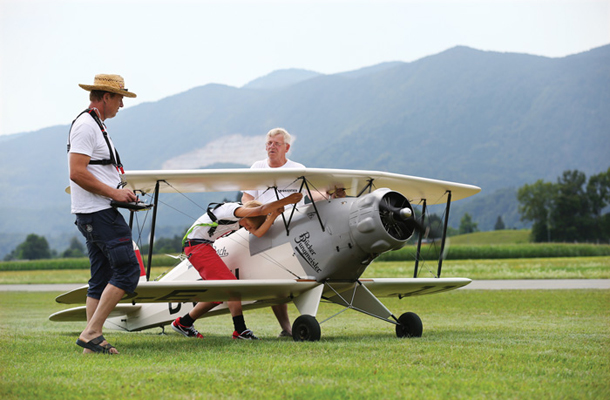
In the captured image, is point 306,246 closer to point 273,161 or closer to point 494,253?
point 273,161

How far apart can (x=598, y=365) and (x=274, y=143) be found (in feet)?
14.6

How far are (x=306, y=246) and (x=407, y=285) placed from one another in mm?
1818

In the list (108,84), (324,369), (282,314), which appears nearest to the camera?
(324,369)

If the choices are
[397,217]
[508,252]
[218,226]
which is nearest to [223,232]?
[218,226]

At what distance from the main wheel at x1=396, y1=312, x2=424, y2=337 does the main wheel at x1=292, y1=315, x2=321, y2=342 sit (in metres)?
1.19

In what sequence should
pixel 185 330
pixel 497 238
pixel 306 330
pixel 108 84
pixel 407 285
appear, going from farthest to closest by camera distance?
pixel 497 238
pixel 407 285
pixel 185 330
pixel 306 330
pixel 108 84

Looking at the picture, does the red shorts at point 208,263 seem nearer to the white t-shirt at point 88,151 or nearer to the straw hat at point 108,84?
the white t-shirt at point 88,151

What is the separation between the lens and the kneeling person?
701 centimetres

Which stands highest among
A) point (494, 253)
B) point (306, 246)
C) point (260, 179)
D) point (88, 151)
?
point (88, 151)


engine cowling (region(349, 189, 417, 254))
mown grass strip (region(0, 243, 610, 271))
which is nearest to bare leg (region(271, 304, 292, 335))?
engine cowling (region(349, 189, 417, 254))

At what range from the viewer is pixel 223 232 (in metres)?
7.31

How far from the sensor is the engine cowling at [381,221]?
651 cm

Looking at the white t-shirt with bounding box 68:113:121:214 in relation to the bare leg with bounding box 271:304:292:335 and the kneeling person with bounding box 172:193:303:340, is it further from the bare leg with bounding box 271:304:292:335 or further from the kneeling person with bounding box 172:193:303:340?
the bare leg with bounding box 271:304:292:335

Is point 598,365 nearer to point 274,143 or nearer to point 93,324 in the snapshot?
point 93,324
